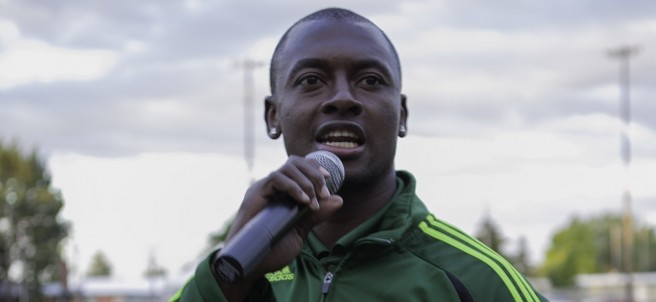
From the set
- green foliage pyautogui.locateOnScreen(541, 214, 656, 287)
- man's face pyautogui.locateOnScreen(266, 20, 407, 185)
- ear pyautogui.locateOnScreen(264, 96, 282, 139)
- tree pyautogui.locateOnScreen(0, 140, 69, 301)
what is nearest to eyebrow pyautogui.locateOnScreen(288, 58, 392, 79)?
man's face pyautogui.locateOnScreen(266, 20, 407, 185)

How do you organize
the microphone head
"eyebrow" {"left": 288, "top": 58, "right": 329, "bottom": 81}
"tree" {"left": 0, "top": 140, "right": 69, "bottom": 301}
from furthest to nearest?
"tree" {"left": 0, "top": 140, "right": 69, "bottom": 301} → "eyebrow" {"left": 288, "top": 58, "right": 329, "bottom": 81} → the microphone head

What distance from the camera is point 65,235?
198ft

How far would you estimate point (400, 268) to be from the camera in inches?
117

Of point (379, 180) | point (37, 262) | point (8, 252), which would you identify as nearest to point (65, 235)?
point (37, 262)

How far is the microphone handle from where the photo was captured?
85.9 inches

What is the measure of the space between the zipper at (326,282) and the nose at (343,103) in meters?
0.52

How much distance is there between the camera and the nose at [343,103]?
2.92m

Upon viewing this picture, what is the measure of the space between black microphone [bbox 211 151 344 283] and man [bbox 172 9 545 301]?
1.28 feet

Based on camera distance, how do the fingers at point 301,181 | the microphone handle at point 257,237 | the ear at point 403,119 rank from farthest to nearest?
the ear at point 403,119 < the fingers at point 301,181 < the microphone handle at point 257,237

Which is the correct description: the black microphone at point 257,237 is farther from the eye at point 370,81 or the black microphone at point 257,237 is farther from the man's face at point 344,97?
the eye at point 370,81

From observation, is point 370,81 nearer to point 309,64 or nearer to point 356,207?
point 309,64

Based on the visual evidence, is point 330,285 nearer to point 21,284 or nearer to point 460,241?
point 460,241

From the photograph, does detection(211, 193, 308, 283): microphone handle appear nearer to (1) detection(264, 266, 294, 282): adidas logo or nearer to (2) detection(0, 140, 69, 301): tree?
(1) detection(264, 266, 294, 282): adidas logo

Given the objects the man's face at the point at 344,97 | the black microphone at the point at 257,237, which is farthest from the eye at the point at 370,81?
the black microphone at the point at 257,237
